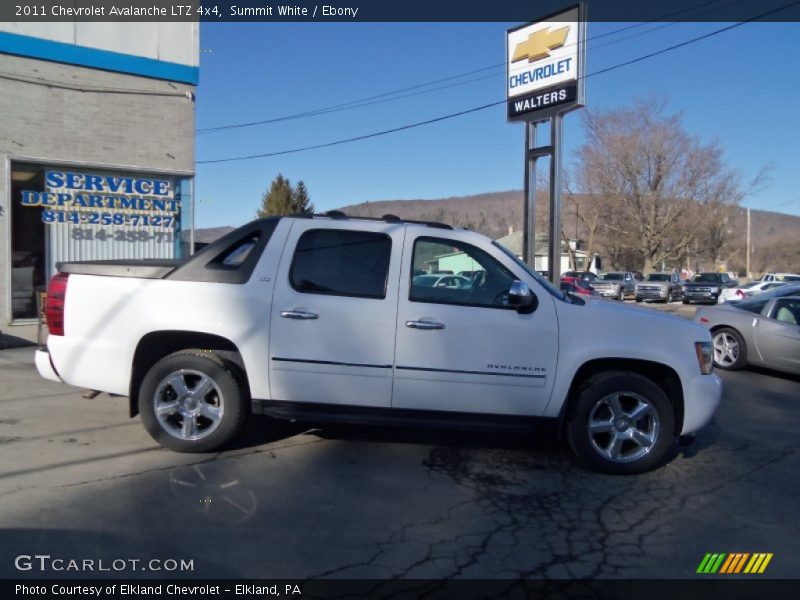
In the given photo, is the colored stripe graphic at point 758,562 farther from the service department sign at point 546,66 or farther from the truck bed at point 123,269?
the service department sign at point 546,66

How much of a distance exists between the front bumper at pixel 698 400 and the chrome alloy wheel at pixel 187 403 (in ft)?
11.7

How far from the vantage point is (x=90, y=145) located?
11.7 m

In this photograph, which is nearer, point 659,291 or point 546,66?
point 546,66

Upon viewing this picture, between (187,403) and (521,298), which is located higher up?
(521,298)

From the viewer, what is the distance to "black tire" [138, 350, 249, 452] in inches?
194

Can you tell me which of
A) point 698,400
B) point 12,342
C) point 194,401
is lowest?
point 12,342

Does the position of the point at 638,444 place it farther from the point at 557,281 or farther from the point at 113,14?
the point at 113,14

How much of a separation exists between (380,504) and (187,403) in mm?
1797

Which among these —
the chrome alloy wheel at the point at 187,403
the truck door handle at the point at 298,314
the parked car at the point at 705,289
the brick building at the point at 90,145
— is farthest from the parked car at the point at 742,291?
the chrome alloy wheel at the point at 187,403

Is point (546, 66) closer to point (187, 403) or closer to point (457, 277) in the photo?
point (457, 277)

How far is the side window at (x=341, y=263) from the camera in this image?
4.90 metres
